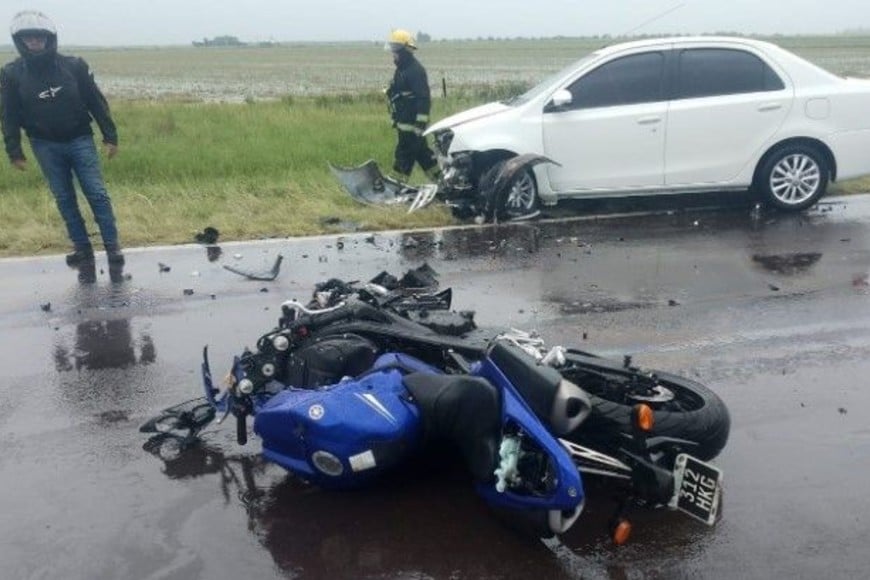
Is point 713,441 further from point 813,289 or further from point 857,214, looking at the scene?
point 857,214

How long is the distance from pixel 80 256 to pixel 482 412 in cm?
608

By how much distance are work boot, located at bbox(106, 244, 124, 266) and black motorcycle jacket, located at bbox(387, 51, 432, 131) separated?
4.58 metres

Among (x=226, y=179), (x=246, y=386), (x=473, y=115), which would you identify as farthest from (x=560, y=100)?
(x=246, y=386)

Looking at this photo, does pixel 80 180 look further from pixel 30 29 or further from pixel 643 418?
pixel 643 418

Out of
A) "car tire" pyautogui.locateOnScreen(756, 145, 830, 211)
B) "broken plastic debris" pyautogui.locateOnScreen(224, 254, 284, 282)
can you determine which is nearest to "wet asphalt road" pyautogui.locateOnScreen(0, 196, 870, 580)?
"broken plastic debris" pyautogui.locateOnScreen(224, 254, 284, 282)

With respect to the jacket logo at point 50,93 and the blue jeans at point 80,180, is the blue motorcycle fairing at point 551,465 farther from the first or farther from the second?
the jacket logo at point 50,93

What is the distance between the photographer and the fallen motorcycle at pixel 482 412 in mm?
3586

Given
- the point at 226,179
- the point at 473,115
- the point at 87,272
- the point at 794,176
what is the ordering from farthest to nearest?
1. the point at 226,179
2. the point at 473,115
3. the point at 794,176
4. the point at 87,272

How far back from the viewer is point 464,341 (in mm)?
4371

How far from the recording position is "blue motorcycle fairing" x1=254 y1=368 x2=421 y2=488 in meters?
3.86

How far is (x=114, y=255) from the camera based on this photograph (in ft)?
28.6

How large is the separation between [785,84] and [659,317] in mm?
4486

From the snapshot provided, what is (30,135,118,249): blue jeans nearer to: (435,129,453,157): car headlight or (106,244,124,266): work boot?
(106,244,124,266): work boot

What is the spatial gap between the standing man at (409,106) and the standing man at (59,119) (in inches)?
171
